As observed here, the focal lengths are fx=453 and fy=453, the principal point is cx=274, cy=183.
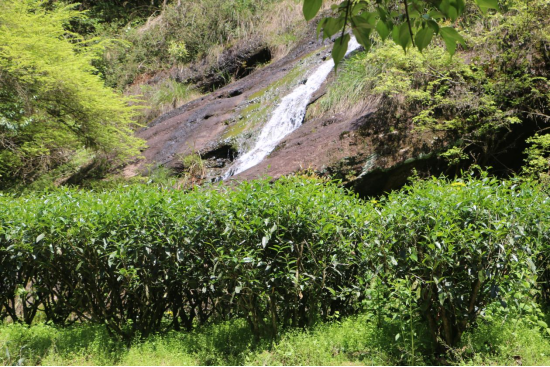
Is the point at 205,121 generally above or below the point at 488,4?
below

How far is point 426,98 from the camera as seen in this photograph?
7859 millimetres

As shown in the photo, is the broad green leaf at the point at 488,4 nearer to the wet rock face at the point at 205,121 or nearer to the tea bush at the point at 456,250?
the tea bush at the point at 456,250

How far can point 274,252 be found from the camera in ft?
12.7

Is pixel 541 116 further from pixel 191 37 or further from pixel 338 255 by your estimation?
pixel 191 37

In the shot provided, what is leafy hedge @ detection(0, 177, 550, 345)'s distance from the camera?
3.31 m

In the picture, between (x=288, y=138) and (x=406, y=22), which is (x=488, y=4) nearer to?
(x=406, y=22)

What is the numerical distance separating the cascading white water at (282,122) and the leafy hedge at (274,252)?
602 cm

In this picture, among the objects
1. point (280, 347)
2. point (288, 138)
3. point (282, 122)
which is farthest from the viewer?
point (282, 122)

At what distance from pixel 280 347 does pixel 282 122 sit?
8049 millimetres

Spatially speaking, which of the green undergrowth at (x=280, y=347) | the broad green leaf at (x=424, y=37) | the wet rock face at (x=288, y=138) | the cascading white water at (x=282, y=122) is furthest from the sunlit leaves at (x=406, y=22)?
the cascading white water at (x=282, y=122)

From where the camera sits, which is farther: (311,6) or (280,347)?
(280,347)

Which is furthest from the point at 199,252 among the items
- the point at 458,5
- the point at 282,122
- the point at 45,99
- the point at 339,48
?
the point at 45,99

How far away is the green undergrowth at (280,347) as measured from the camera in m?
3.40

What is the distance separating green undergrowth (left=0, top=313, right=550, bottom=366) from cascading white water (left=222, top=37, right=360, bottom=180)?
253 inches
